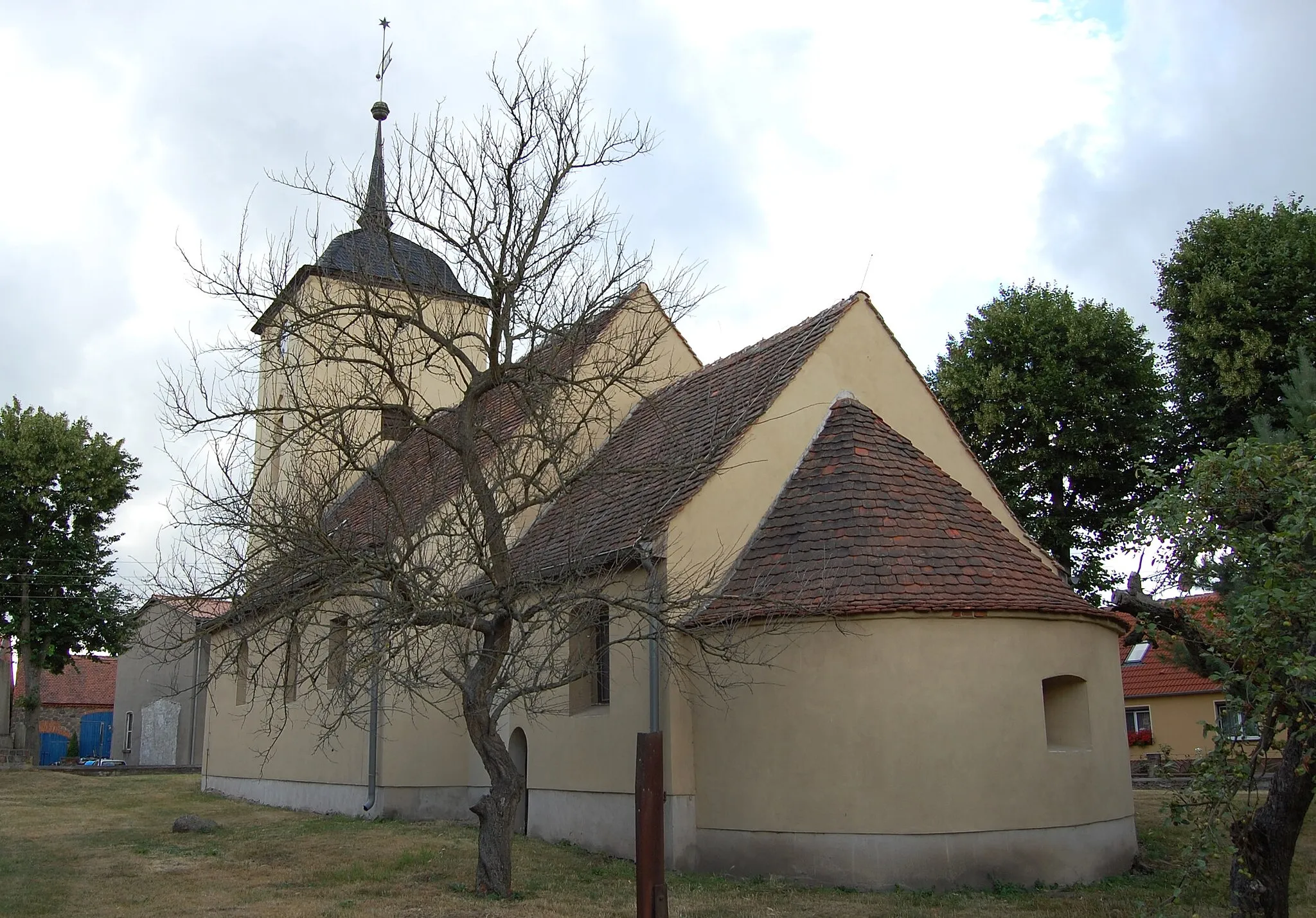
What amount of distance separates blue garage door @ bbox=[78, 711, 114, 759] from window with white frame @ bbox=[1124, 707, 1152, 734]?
4388cm

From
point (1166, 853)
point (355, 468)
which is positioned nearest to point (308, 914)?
point (355, 468)

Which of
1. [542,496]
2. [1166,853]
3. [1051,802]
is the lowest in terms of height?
[1166,853]

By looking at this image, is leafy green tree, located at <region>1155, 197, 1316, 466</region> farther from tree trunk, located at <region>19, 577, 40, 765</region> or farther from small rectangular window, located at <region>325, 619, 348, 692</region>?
tree trunk, located at <region>19, 577, 40, 765</region>

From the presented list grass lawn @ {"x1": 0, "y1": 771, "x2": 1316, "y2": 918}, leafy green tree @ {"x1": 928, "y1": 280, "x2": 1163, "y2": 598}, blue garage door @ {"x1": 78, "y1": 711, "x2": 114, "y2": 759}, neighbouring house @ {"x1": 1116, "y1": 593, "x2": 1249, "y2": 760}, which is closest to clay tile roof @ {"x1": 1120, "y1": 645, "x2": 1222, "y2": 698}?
neighbouring house @ {"x1": 1116, "y1": 593, "x2": 1249, "y2": 760}

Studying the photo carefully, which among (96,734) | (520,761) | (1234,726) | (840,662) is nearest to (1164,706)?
(520,761)

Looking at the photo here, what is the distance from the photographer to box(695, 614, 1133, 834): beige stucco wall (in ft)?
42.1

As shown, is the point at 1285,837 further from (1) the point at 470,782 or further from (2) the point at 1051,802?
(1) the point at 470,782

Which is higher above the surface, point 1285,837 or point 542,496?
point 542,496

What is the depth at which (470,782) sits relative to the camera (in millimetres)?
19484

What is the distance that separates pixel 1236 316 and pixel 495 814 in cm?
1863

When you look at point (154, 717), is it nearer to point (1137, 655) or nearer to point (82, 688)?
point (82, 688)

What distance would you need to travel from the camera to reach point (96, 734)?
53625mm

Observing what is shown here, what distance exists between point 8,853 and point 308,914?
23.8ft

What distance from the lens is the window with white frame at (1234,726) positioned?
7.61 meters
